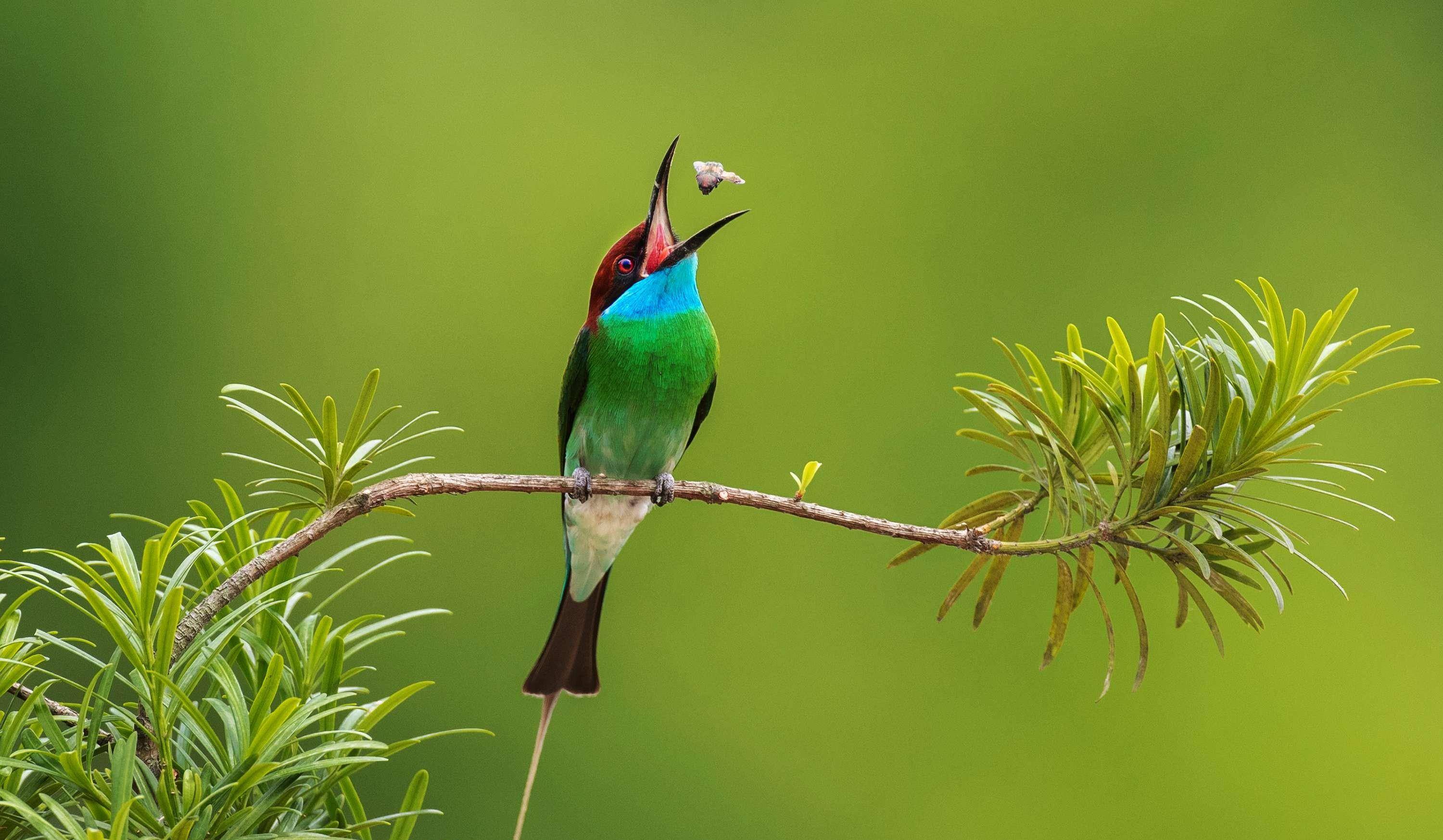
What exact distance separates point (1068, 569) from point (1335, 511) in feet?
6.56

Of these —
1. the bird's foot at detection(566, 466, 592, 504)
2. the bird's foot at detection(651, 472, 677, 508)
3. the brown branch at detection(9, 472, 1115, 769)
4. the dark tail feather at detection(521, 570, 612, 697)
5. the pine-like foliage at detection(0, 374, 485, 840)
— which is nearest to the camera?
the pine-like foliage at detection(0, 374, 485, 840)

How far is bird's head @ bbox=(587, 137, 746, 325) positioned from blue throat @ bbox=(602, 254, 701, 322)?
1 cm

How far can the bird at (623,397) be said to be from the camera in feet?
6.09

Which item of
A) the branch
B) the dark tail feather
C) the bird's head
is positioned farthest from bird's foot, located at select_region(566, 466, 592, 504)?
the bird's head

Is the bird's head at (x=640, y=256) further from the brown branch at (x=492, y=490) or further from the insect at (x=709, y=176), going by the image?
the brown branch at (x=492, y=490)

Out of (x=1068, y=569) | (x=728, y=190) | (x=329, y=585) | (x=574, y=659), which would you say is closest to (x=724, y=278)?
(x=728, y=190)

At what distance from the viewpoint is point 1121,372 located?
1.25m

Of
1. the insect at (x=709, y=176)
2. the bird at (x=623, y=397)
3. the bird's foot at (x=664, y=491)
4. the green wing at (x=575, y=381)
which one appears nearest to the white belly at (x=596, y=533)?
the bird at (x=623, y=397)

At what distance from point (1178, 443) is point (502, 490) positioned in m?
0.78

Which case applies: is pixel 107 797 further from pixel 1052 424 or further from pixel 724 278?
pixel 724 278

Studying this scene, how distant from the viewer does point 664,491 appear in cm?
160

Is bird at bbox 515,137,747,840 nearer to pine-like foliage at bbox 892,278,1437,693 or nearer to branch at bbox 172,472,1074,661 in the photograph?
branch at bbox 172,472,1074,661

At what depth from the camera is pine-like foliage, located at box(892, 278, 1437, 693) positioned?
1196 millimetres

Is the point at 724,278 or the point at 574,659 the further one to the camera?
the point at 724,278
